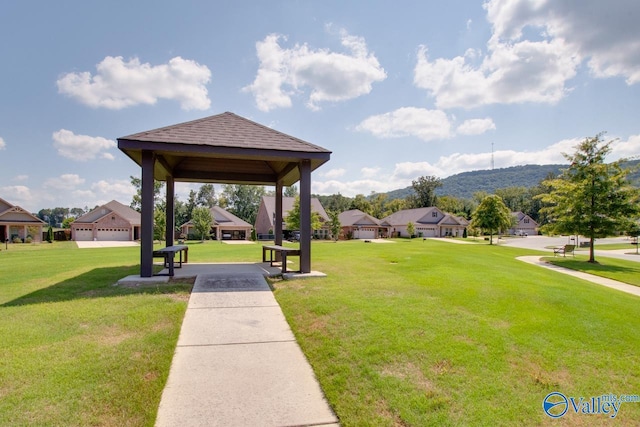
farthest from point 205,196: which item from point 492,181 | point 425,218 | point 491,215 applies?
point 492,181

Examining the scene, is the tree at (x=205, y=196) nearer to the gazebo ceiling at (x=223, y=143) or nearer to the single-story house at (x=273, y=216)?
the single-story house at (x=273, y=216)

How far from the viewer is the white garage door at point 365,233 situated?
52062 millimetres

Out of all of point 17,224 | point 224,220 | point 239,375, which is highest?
point 224,220

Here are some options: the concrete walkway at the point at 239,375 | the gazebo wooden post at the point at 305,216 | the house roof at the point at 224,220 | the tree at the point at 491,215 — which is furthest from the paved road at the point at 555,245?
the house roof at the point at 224,220

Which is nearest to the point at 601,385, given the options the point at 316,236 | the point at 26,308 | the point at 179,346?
the point at 179,346

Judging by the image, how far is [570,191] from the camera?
66.5ft

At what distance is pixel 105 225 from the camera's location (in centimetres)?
4353

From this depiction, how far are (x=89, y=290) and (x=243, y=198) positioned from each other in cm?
6482

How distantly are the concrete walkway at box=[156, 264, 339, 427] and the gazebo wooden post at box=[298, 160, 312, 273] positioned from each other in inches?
130

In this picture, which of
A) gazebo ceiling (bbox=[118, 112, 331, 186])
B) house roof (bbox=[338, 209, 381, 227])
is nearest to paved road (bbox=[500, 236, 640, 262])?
house roof (bbox=[338, 209, 381, 227])

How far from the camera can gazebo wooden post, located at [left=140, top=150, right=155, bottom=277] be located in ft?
29.1

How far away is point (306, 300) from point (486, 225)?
40505mm

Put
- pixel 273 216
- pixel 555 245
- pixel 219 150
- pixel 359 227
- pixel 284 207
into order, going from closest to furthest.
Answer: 1. pixel 219 150
2. pixel 555 245
3. pixel 273 216
4. pixel 284 207
5. pixel 359 227

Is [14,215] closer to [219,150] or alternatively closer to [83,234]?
[83,234]
